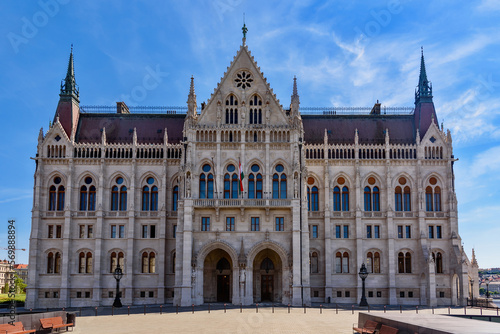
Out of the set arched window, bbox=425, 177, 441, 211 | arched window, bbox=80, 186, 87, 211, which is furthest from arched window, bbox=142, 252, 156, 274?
arched window, bbox=425, 177, 441, 211

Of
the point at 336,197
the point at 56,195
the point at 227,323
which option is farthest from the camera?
the point at 336,197

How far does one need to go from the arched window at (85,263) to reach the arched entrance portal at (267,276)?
19860 millimetres

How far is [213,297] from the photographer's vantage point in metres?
64.7

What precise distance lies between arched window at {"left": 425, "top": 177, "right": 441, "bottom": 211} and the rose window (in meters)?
25.3

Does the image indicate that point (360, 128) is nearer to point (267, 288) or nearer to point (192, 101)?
point (192, 101)

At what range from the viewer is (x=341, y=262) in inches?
2682

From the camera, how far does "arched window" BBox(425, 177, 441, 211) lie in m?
69.0

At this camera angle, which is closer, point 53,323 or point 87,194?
point 53,323

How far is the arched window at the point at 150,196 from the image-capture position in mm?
69375

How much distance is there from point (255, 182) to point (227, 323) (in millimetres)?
26240

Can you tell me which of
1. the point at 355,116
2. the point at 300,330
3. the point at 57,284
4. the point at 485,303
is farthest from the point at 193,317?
the point at 355,116

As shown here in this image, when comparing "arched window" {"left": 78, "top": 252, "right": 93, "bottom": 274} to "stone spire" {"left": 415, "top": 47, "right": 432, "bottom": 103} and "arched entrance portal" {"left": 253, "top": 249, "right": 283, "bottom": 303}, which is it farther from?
"stone spire" {"left": 415, "top": 47, "right": 432, "bottom": 103}

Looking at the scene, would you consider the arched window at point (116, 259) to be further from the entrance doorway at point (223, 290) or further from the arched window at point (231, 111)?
the arched window at point (231, 111)

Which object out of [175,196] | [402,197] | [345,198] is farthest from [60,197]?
[402,197]
